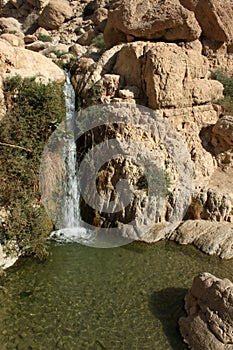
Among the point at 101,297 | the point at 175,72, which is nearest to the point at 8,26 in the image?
the point at 175,72

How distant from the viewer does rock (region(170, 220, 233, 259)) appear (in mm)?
8031

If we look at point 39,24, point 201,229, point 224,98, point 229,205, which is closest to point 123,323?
point 201,229

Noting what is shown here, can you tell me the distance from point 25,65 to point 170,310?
7.63 metres

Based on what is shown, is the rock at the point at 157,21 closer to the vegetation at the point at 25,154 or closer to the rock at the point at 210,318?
the vegetation at the point at 25,154

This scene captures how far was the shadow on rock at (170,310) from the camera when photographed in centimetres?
534

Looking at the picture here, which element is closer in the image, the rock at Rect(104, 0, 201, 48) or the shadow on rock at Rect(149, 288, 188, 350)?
the shadow on rock at Rect(149, 288, 188, 350)

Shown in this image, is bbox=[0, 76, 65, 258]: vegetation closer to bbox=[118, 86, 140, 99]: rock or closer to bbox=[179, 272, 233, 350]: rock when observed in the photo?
bbox=[118, 86, 140, 99]: rock

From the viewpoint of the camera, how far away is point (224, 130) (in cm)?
995

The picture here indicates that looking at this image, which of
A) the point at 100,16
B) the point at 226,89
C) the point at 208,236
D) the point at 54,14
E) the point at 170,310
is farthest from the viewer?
the point at 54,14

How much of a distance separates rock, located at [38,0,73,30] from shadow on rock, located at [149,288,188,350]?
1979cm

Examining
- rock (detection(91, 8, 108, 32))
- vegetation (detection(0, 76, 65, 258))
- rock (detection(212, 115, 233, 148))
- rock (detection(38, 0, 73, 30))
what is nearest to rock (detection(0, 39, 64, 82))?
vegetation (detection(0, 76, 65, 258))

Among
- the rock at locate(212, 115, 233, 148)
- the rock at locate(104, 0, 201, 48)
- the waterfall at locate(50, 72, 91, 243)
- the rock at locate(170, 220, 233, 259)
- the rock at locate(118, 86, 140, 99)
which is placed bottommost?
the rock at locate(170, 220, 233, 259)

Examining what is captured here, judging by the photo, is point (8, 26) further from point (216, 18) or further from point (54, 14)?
point (216, 18)

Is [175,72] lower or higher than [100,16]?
lower
